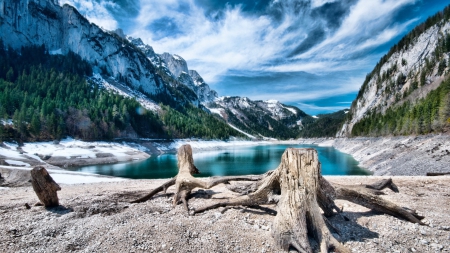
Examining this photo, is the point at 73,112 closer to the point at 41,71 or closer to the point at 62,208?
the point at 41,71

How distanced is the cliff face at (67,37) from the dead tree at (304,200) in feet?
525

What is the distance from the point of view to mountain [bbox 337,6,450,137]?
4227 cm

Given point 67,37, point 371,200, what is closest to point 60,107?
point 371,200

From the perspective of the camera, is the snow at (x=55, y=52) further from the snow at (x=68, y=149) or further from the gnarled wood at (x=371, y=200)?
the gnarled wood at (x=371, y=200)

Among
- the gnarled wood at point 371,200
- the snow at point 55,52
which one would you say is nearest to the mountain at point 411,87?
the gnarled wood at point 371,200

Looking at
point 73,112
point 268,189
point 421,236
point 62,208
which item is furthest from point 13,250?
point 73,112

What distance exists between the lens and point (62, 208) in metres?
8.03

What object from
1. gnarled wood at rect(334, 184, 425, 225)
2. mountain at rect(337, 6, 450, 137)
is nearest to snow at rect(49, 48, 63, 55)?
mountain at rect(337, 6, 450, 137)

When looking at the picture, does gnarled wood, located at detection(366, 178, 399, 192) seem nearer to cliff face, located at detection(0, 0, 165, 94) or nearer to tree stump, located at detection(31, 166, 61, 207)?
tree stump, located at detection(31, 166, 61, 207)

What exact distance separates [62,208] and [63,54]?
556ft

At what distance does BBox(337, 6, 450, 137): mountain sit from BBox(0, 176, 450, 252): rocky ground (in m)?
39.3

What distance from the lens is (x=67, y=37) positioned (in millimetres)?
144875

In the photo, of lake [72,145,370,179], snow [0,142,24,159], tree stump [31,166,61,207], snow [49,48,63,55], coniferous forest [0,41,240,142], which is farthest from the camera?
snow [49,48,63,55]

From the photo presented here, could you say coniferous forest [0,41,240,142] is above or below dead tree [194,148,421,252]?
above
